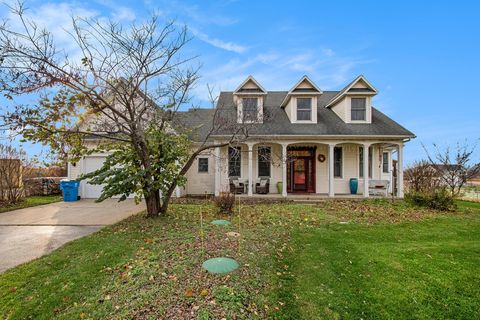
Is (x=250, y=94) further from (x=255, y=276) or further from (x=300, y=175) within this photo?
(x=255, y=276)

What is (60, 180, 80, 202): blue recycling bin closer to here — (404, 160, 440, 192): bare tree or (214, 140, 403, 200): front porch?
(214, 140, 403, 200): front porch

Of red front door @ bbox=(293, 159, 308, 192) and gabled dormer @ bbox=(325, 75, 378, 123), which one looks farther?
red front door @ bbox=(293, 159, 308, 192)

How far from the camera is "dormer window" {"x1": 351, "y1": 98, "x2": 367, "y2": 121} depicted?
13.7m

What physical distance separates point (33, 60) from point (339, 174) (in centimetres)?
1374

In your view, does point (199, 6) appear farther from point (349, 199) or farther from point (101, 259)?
point (349, 199)

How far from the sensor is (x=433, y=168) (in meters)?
13.3

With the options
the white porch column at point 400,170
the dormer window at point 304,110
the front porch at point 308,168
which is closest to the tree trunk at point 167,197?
the front porch at point 308,168

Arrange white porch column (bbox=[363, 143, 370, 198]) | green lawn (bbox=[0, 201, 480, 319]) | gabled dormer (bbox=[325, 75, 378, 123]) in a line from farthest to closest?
1. gabled dormer (bbox=[325, 75, 378, 123])
2. white porch column (bbox=[363, 143, 370, 198])
3. green lawn (bbox=[0, 201, 480, 319])

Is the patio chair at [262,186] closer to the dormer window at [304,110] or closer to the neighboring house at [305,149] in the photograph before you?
the neighboring house at [305,149]

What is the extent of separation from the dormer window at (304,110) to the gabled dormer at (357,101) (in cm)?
194

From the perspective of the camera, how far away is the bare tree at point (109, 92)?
19.1 ft

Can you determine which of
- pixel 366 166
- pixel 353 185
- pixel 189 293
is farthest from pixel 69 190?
pixel 366 166

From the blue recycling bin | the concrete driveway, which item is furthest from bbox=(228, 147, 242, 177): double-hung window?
the blue recycling bin

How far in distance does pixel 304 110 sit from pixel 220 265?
11449mm
